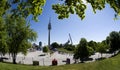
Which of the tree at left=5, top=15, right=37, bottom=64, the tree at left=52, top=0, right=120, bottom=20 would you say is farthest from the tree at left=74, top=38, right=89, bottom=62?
the tree at left=52, top=0, right=120, bottom=20

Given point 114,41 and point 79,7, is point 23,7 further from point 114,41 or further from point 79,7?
point 114,41

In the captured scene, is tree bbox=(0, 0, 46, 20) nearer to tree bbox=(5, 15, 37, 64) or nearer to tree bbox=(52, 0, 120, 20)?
tree bbox=(52, 0, 120, 20)

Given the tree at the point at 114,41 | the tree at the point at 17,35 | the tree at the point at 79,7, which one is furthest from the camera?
the tree at the point at 114,41

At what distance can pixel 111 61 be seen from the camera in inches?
1347

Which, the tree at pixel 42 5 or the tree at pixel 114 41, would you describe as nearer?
the tree at pixel 42 5

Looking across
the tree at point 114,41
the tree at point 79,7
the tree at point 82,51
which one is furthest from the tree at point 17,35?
the tree at point 79,7

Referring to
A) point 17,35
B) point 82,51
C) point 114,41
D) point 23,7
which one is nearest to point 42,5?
point 23,7

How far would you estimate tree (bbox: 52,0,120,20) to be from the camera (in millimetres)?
10809

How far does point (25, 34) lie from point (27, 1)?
167ft

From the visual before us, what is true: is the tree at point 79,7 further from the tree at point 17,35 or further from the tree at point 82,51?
the tree at point 82,51

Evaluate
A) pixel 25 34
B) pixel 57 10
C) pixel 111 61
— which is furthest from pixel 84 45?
pixel 57 10

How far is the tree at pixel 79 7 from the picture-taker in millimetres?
10809

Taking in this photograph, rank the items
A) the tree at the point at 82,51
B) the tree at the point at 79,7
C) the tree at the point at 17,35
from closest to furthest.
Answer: the tree at the point at 79,7, the tree at the point at 17,35, the tree at the point at 82,51

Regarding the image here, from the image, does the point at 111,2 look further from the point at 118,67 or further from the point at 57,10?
the point at 118,67
